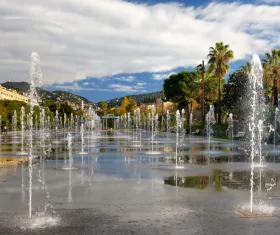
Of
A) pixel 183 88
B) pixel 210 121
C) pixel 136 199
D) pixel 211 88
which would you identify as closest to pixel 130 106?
pixel 183 88

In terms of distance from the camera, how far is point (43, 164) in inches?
552

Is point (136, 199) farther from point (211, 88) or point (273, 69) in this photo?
point (211, 88)

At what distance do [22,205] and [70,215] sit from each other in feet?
4.26

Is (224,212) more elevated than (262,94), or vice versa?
(262,94)

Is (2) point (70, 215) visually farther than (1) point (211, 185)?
No

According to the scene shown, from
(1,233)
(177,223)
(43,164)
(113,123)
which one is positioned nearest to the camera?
(1,233)

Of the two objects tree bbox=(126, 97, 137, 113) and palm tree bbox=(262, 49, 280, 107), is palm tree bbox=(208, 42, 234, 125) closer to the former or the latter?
palm tree bbox=(262, 49, 280, 107)

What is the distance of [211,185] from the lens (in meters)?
9.52

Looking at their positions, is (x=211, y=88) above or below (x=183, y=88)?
below

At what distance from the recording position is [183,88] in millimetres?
63000

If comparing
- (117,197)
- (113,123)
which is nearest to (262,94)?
(117,197)

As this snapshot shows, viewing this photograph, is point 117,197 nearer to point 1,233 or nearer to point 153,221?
point 153,221

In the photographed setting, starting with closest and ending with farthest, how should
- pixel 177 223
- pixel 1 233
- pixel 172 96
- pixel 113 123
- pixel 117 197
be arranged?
pixel 1 233, pixel 177 223, pixel 117 197, pixel 172 96, pixel 113 123

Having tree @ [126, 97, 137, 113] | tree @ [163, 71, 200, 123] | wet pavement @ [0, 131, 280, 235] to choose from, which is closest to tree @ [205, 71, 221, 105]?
tree @ [163, 71, 200, 123]
